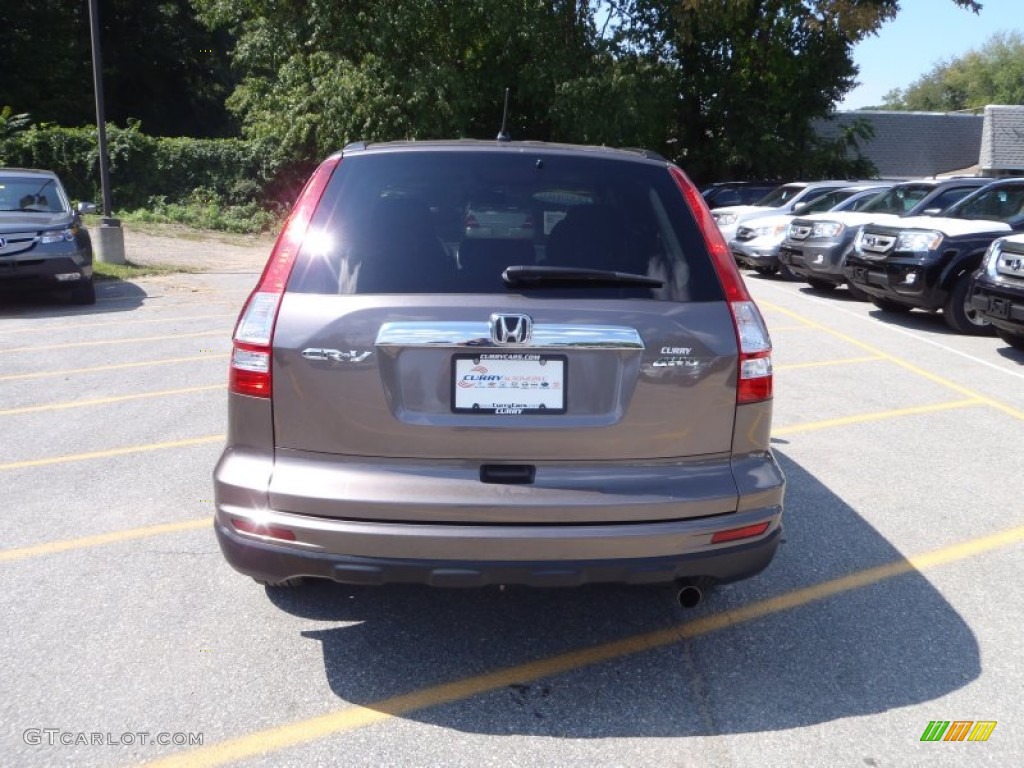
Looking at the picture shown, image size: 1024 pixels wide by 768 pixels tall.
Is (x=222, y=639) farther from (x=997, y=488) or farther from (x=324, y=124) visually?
(x=324, y=124)

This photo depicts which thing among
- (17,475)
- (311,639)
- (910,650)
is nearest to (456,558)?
(311,639)

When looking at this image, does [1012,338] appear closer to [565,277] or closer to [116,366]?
[565,277]

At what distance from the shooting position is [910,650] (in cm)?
366

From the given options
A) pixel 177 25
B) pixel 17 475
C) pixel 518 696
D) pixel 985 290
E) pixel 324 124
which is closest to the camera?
pixel 518 696

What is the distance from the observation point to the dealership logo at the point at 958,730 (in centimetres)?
312

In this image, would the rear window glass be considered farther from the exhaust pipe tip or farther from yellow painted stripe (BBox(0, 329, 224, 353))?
yellow painted stripe (BBox(0, 329, 224, 353))

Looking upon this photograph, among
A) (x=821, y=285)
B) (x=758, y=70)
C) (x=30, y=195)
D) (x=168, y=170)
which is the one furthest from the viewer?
(x=758, y=70)

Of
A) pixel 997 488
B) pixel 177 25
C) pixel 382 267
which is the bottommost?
pixel 997 488

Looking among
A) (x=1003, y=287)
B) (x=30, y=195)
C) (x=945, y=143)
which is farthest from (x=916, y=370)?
(x=945, y=143)

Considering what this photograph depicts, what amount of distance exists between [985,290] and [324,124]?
19.2m

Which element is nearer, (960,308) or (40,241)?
(960,308)

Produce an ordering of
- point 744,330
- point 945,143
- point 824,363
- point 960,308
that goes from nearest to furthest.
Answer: point 744,330 → point 824,363 → point 960,308 → point 945,143

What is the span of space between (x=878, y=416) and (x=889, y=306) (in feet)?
20.6

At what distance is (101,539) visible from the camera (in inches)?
181
